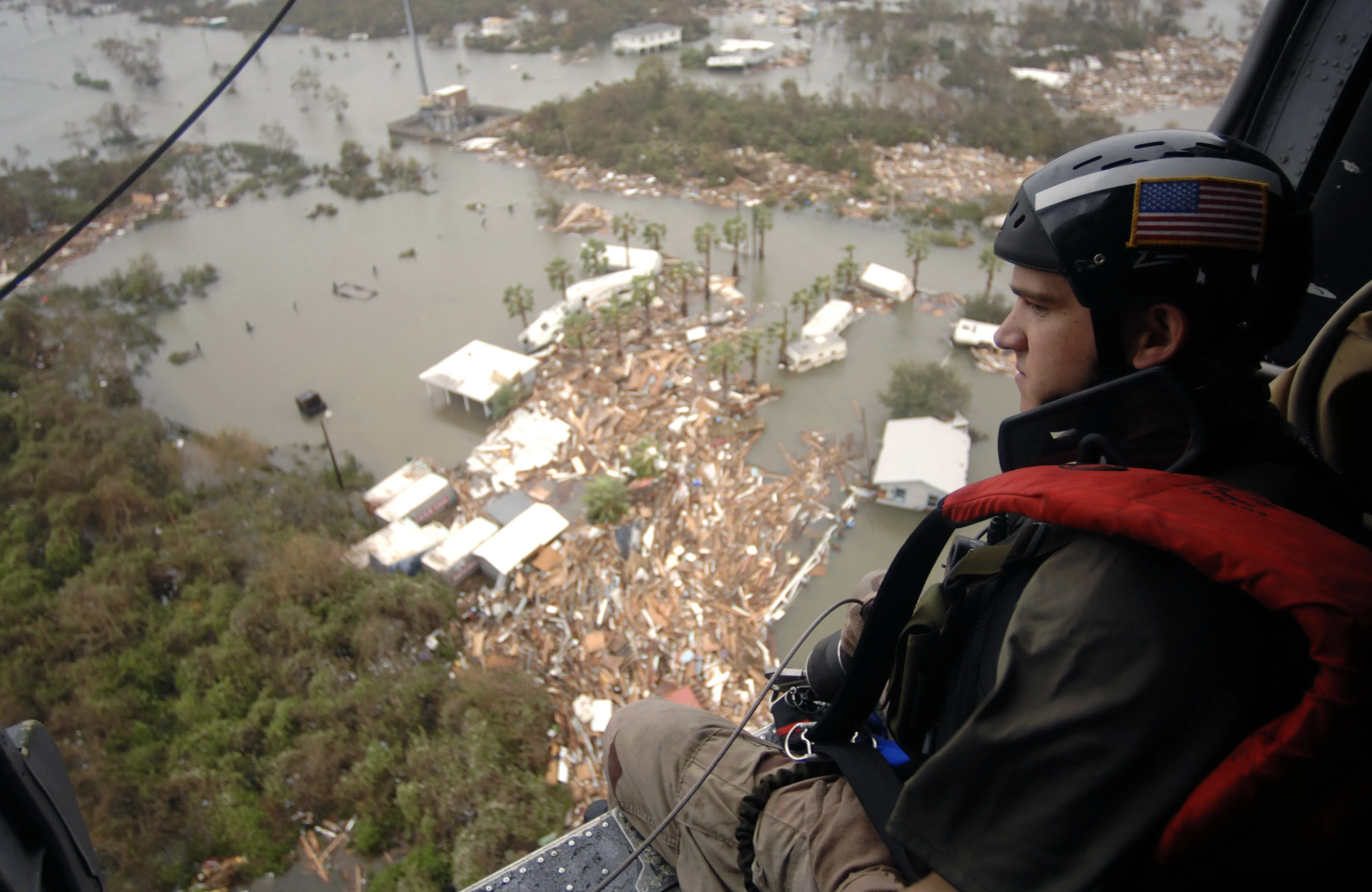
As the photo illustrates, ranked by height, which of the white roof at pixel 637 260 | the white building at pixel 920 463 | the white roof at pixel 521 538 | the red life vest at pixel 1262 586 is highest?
the red life vest at pixel 1262 586

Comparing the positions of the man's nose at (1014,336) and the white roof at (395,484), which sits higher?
the man's nose at (1014,336)

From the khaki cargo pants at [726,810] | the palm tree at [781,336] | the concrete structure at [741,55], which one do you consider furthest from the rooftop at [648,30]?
the khaki cargo pants at [726,810]

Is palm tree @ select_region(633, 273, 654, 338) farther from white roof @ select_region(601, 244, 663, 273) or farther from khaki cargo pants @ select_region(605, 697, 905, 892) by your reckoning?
khaki cargo pants @ select_region(605, 697, 905, 892)

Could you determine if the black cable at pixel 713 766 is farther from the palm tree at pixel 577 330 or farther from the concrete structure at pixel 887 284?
the concrete structure at pixel 887 284

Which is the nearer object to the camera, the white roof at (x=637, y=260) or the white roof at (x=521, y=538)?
the white roof at (x=521, y=538)

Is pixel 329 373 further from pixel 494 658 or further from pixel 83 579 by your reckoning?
pixel 494 658

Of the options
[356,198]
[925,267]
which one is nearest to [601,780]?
[925,267]
